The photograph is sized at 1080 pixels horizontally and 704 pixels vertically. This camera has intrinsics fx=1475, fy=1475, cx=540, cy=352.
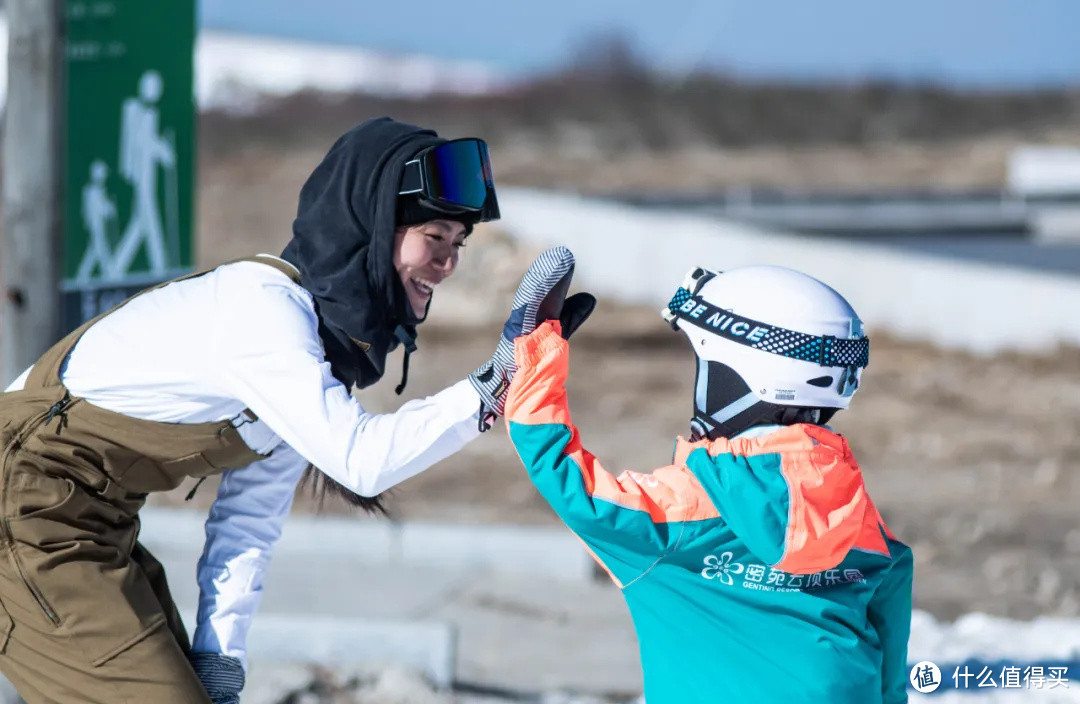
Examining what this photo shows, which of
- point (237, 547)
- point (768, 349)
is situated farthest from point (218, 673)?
point (768, 349)

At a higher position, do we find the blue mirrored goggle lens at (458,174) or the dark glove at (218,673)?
the blue mirrored goggle lens at (458,174)

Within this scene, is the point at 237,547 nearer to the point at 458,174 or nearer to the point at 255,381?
the point at 255,381

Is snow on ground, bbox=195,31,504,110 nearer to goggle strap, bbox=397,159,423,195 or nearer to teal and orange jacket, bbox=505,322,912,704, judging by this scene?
goggle strap, bbox=397,159,423,195

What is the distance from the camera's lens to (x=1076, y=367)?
43.6 ft

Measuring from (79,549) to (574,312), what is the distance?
3.82ft

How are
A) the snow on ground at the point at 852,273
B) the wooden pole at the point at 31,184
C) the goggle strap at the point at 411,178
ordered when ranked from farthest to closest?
the snow on ground at the point at 852,273, the wooden pole at the point at 31,184, the goggle strap at the point at 411,178

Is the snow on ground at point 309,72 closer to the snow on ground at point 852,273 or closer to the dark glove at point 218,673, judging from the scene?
the snow on ground at point 852,273

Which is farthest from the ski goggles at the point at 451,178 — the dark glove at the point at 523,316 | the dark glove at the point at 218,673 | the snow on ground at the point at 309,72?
the snow on ground at the point at 309,72

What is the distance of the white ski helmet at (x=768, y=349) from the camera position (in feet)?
10.0

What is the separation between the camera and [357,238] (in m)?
3.17

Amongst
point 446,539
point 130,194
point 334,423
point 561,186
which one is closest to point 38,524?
point 334,423

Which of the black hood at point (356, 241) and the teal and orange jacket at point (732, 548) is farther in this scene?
the black hood at point (356, 241)

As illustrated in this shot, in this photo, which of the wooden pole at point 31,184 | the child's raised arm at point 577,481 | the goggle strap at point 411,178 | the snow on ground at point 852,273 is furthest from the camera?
the snow on ground at point 852,273

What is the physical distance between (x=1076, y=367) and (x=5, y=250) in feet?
35.6
